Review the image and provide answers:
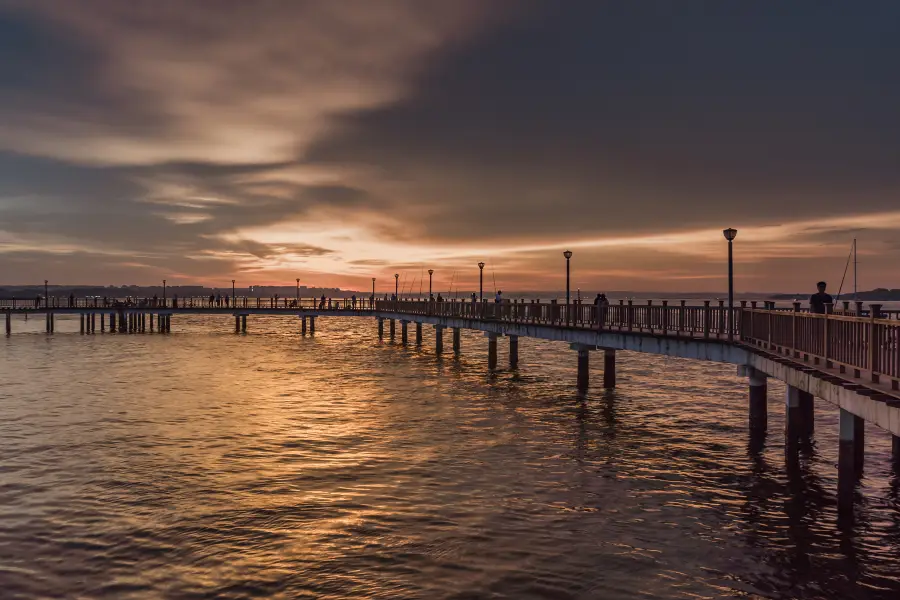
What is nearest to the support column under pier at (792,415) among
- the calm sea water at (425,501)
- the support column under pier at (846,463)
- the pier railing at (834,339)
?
the calm sea water at (425,501)

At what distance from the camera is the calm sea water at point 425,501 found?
1278 cm

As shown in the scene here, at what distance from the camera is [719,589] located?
486 inches

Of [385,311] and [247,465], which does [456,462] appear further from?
[385,311]

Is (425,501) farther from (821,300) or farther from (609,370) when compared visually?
(609,370)

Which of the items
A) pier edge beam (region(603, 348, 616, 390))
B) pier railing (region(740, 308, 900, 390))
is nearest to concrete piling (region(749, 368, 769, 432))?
pier railing (region(740, 308, 900, 390))

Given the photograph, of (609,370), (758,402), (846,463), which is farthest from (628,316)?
(846,463)

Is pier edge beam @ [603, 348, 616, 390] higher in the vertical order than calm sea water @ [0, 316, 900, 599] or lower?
higher

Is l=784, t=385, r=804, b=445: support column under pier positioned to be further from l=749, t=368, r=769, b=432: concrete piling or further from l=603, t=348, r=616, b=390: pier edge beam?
l=603, t=348, r=616, b=390: pier edge beam

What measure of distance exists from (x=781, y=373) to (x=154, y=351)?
57.7 meters

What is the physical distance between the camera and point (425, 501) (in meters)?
17.4

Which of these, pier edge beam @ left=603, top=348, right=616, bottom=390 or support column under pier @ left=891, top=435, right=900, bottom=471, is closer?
support column under pier @ left=891, top=435, right=900, bottom=471

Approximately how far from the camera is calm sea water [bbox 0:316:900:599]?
41.9 ft

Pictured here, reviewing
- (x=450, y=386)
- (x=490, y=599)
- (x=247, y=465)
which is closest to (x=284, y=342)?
(x=450, y=386)

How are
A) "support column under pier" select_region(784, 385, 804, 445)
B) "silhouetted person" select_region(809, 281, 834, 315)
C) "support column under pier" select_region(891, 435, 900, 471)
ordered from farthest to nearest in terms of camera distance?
"silhouetted person" select_region(809, 281, 834, 315)
"support column under pier" select_region(784, 385, 804, 445)
"support column under pier" select_region(891, 435, 900, 471)
